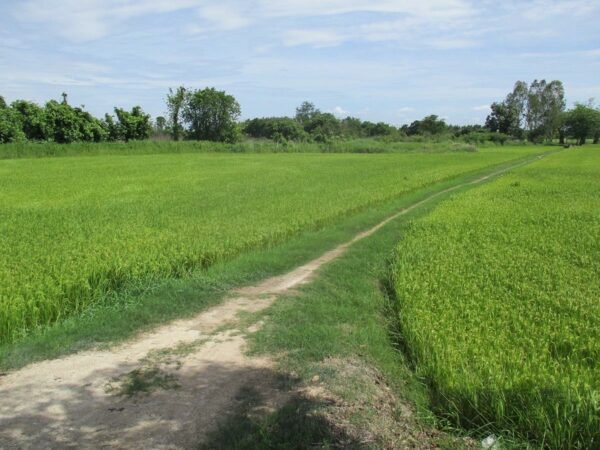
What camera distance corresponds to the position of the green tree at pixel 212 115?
70.6 metres

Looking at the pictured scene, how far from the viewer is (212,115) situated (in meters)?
71.2

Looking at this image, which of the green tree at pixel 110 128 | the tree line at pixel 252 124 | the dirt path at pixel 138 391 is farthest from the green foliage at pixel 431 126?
the dirt path at pixel 138 391

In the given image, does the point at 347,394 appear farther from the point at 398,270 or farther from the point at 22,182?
the point at 22,182

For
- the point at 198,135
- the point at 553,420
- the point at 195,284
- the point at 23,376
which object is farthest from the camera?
A: the point at 198,135

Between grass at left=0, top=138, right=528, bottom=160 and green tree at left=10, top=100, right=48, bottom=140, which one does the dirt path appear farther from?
green tree at left=10, top=100, right=48, bottom=140

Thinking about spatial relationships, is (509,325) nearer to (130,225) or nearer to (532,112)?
(130,225)

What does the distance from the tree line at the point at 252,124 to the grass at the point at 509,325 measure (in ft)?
148

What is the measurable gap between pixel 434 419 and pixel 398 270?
4.03 metres

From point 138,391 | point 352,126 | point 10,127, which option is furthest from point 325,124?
point 138,391

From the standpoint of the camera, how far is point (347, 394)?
4598 mm

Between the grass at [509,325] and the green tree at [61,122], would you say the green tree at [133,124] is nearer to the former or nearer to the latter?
the green tree at [61,122]

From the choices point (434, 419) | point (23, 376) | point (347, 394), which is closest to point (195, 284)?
point (23, 376)

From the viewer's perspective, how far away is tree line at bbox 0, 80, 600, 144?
4800cm

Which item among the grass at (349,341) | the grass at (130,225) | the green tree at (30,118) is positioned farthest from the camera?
the green tree at (30,118)
